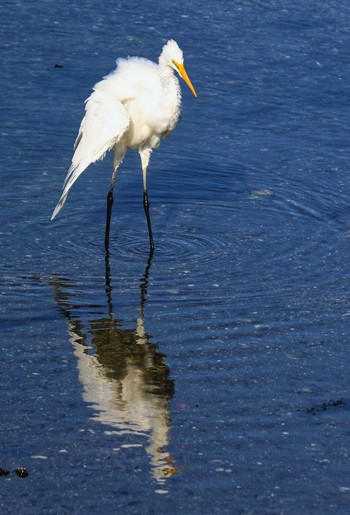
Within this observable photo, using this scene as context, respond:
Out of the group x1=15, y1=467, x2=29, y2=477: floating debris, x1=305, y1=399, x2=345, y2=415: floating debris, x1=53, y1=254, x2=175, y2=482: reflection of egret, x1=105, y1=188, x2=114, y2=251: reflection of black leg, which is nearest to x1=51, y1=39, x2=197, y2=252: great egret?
x1=105, y1=188, x2=114, y2=251: reflection of black leg

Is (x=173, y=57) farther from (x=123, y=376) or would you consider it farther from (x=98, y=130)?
(x=123, y=376)

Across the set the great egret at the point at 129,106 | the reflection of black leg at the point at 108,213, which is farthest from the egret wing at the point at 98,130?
the reflection of black leg at the point at 108,213

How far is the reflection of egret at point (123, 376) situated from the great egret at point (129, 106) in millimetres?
Result: 1336

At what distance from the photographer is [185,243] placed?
28.3 ft

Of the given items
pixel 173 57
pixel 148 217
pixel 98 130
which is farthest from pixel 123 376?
pixel 173 57

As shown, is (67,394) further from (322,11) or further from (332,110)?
(322,11)

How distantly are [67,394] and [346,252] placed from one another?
3201mm

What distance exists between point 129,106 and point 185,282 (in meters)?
1.73

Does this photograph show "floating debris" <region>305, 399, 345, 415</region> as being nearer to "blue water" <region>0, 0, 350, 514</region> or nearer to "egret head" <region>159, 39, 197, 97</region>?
"blue water" <region>0, 0, 350, 514</region>

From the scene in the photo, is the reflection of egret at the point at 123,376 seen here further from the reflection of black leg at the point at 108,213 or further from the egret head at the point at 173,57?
the egret head at the point at 173,57

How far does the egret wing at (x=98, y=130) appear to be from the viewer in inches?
329

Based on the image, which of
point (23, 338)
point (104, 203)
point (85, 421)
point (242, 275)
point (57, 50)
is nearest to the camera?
point (85, 421)

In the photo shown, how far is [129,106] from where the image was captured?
28.5 feet

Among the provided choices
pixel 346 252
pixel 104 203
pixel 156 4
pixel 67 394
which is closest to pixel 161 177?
pixel 104 203
